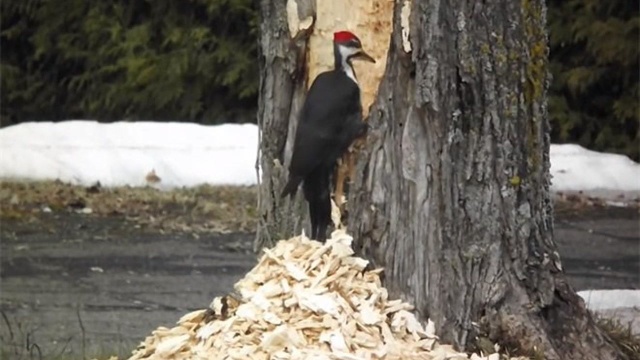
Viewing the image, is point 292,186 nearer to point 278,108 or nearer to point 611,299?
point 278,108

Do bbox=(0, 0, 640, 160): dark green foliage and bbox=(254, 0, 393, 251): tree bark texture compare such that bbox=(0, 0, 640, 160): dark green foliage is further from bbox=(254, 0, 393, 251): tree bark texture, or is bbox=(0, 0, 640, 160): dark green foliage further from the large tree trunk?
the large tree trunk

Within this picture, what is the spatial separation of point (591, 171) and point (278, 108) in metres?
7.31

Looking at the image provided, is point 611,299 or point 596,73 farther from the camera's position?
point 596,73

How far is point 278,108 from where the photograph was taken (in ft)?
14.8

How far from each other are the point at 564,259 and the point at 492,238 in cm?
460

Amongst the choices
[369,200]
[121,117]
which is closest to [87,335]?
[369,200]

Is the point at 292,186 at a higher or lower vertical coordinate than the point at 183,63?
lower

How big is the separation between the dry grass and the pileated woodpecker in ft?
16.7

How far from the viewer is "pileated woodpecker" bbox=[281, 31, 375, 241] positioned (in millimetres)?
4203

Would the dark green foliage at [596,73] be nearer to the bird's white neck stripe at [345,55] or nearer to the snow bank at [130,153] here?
the snow bank at [130,153]

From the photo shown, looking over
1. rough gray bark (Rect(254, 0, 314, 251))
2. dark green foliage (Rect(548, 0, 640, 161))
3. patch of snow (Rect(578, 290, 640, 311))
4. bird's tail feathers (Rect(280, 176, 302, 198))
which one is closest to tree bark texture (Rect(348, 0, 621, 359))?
bird's tail feathers (Rect(280, 176, 302, 198))

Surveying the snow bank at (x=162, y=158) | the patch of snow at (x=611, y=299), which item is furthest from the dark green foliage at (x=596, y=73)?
the patch of snow at (x=611, y=299)

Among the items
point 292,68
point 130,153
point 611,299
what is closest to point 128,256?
point 130,153

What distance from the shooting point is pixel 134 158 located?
11.4 meters
